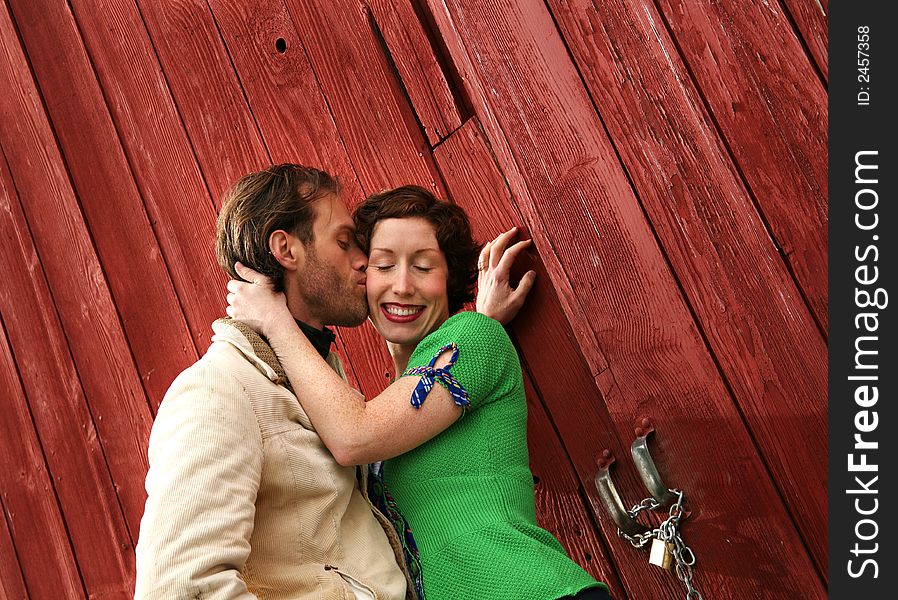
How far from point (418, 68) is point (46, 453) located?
1.79 meters

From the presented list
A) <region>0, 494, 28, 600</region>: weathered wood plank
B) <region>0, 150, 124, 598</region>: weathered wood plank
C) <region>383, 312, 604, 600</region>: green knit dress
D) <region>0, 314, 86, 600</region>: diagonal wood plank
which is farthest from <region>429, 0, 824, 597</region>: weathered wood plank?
<region>0, 494, 28, 600</region>: weathered wood plank

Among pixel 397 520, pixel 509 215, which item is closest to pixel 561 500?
pixel 397 520

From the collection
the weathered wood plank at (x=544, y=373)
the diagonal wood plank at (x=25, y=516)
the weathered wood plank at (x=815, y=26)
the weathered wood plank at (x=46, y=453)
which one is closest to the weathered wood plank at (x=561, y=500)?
the weathered wood plank at (x=544, y=373)

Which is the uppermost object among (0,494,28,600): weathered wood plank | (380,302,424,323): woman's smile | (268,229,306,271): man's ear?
(268,229,306,271): man's ear

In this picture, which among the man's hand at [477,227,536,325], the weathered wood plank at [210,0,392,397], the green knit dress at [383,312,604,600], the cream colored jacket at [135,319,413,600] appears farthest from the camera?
the weathered wood plank at [210,0,392,397]

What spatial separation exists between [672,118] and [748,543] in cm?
99

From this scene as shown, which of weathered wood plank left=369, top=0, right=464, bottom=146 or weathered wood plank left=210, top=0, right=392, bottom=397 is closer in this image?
weathered wood plank left=369, top=0, right=464, bottom=146

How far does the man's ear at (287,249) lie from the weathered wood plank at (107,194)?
0.89 metres

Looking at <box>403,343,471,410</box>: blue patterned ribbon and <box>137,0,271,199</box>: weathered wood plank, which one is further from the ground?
<box>137,0,271,199</box>: weathered wood plank

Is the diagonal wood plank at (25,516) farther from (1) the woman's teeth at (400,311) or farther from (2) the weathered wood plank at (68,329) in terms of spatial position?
(1) the woman's teeth at (400,311)

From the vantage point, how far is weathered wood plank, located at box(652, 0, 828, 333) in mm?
1868

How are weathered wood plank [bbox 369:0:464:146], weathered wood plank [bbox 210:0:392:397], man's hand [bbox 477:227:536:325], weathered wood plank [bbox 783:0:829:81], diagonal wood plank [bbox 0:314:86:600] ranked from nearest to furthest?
weathered wood plank [bbox 783:0:829:81]
man's hand [bbox 477:227:536:325]
weathered wood plank [bbox 369:0:464:146]
weathered wood plank [bbox 210:0:392:397]
diagonal wood plank [bbox 0:314:86:600]

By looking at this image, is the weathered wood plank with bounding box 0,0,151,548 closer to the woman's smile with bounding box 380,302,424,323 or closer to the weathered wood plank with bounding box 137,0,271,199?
the weathered wood plank with bounding box 137,0,271,199

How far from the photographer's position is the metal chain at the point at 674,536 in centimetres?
200
